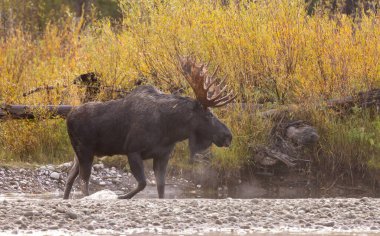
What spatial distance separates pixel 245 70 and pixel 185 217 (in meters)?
6.40

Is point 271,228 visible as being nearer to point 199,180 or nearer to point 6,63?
point 199,180

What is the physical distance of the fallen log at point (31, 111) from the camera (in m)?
15.2

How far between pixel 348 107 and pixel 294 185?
1567 millimetres

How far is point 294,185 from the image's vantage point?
14422mm

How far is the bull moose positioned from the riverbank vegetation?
2528mm

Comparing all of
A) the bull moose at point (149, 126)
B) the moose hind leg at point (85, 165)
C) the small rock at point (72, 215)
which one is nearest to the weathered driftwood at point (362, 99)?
the bull moose at point (149, 126)

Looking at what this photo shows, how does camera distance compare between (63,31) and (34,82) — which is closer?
(34,82)

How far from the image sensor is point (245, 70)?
15.2 meters

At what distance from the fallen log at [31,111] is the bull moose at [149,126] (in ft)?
9.77

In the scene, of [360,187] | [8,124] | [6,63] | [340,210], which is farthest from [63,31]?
[340,210]

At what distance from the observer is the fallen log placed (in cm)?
1524

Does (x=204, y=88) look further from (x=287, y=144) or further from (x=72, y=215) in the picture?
(x=72, y=215)

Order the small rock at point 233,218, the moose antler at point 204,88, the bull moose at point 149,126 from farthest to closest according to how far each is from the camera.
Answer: the moose antler at point 204,88
the bull moose at point 149,126
the small rock at point 233,218

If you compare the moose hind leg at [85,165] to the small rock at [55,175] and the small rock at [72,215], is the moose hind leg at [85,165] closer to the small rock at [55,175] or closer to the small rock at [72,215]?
the small rock at [55,175]
